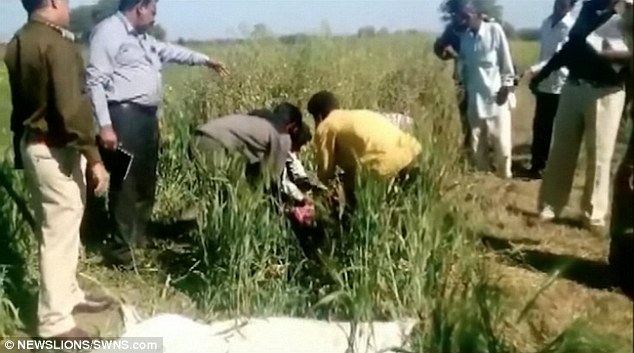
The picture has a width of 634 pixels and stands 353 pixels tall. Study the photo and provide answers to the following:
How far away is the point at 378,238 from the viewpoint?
3553 millimetres

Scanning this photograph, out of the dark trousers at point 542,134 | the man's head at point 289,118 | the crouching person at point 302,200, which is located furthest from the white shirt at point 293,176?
the dark trousers at point 542,134

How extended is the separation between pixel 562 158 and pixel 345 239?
2.29 feet

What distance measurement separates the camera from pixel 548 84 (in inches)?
135

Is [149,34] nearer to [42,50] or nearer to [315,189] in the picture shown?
[42,50]

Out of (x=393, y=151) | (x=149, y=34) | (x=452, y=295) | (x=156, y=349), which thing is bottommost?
(x=156, y=349)

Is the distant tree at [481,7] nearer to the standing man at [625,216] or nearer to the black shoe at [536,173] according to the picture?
the black shoe at [536,173]

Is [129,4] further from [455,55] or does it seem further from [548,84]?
[548,84]

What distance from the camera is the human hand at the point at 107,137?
3.68 meters

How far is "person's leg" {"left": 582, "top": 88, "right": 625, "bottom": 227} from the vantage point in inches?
128

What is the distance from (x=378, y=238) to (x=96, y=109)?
3.14 ft

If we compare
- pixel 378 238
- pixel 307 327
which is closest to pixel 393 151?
pixel 378 238

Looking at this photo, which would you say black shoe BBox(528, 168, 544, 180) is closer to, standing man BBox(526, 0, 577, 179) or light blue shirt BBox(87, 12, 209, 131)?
standing man BBox(526, 0, 577, 179)

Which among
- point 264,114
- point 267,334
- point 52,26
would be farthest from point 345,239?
point 52,26

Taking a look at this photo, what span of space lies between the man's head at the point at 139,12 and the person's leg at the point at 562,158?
126 cm
